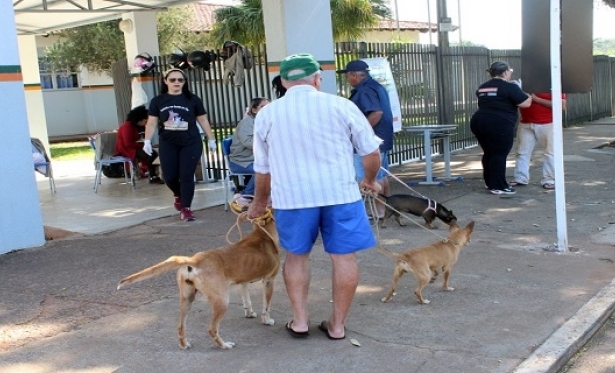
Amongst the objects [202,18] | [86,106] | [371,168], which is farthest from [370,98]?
[202,18]

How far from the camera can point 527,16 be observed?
6.98 metres

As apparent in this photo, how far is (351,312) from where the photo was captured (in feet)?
17.2

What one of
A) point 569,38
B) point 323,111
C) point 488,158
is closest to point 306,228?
point 323,111

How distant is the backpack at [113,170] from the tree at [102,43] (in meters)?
11.8

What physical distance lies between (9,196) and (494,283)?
15.6 feet

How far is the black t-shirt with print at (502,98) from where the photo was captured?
930 cm

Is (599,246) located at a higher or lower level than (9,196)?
lower

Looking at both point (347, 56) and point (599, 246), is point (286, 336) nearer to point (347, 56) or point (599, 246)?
point (599, 246)

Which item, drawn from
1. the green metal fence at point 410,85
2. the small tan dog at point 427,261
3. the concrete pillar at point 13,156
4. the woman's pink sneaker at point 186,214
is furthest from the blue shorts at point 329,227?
the green metal fence at point 410,85

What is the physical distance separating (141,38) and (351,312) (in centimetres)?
891

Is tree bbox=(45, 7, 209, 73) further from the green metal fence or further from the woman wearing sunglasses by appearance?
the woman wearing sunglasses

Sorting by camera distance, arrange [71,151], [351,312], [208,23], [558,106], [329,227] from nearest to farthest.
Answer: [329,227]
[351,312]
[558,106]
[71,151]
[208,23]

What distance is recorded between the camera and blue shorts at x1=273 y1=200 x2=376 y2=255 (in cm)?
443

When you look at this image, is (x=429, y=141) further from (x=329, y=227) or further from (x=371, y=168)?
(x=329, y=227)
